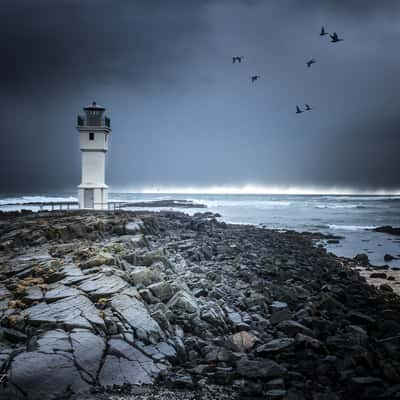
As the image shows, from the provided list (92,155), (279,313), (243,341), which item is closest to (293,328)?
(279,313)

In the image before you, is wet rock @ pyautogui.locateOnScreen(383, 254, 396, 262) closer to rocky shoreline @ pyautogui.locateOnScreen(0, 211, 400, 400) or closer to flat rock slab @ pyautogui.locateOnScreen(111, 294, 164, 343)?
rocky shoreline @ pyautogui.locateOnScreen(0, 211, 400, 400)

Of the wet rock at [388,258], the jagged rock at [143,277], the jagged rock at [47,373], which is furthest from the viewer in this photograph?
the wet rock at [388,258]

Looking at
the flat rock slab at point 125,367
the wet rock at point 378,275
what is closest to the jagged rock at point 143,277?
the flat rock slab at point 125,367

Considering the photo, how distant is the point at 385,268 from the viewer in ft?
47.4

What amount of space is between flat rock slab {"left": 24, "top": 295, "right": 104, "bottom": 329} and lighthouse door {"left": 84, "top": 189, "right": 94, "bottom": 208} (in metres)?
16.9

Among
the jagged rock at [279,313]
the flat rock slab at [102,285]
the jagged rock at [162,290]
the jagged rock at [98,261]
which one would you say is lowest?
the jagged rock at [279,313]

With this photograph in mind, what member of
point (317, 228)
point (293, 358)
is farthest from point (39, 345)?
point (317, 228)

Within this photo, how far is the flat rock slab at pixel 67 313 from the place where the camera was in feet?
17.5

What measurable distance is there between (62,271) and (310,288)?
655 centimetres

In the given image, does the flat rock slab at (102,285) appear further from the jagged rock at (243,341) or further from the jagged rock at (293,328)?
the jagged rock at (293,328)

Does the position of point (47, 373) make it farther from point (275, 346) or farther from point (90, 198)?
point (90, 198)

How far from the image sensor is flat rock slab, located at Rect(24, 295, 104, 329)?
17.5 feet

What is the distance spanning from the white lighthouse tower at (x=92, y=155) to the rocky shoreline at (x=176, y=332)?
12448 mm

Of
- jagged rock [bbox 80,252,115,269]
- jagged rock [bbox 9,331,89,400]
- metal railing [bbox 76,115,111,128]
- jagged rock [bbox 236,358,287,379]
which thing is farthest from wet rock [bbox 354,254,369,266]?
metal railing [bbox 76,115,111,128]
